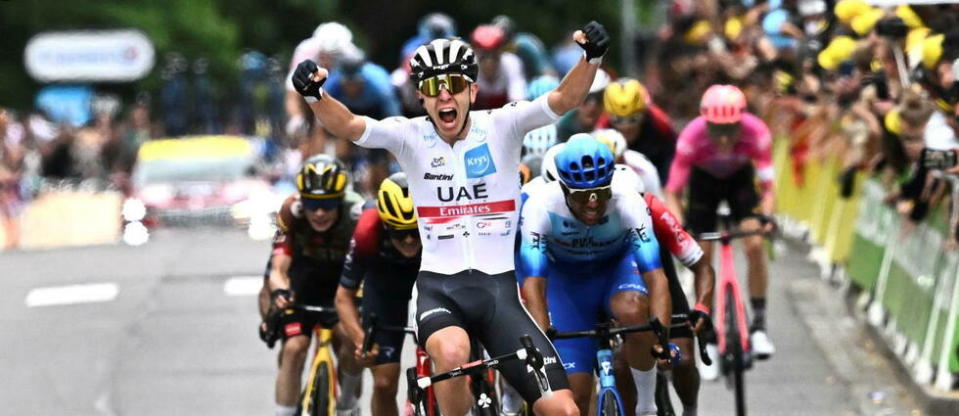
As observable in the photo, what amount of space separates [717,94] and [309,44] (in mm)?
3514

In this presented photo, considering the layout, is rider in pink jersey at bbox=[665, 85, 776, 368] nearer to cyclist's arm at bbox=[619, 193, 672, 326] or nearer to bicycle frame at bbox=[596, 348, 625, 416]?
cyclist's arm at bbox=[619, 193, 672, 326]

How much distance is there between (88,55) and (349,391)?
32967mm

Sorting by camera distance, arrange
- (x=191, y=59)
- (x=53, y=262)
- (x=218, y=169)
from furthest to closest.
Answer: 1. (x=191, y=59)
2. (x=218, y=169)
3. (x=53, y=262)

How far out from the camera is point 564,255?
32.8ft

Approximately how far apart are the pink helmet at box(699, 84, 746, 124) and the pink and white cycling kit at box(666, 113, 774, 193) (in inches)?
5.4

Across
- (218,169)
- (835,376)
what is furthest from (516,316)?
(218,169)

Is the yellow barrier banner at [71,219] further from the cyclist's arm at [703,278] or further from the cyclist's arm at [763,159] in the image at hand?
the cyclist's arm at [703,278]

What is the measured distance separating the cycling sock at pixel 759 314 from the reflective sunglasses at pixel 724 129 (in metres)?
1.29

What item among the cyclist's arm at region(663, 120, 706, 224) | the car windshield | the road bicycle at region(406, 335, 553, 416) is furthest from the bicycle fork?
the car windshield

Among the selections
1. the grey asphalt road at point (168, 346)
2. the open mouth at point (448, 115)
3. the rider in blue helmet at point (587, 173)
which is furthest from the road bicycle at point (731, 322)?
the open mouth at point (448, 115)

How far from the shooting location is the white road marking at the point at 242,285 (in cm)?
1930

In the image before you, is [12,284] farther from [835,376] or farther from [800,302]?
[835,376]

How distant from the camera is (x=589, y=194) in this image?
369 inches

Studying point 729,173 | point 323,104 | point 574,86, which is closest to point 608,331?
point 574,86
